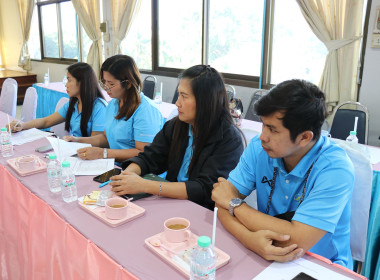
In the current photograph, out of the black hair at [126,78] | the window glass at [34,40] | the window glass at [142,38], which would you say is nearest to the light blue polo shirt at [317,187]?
the black hair at [126,78]

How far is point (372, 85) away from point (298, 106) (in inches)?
98.9

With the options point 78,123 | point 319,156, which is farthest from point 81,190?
point 78,123

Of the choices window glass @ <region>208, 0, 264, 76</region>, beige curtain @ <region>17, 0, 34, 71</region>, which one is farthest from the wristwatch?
beige curtain @ <region>17, 0, 34, 71</region>

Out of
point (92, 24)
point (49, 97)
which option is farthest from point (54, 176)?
point (92, 24)

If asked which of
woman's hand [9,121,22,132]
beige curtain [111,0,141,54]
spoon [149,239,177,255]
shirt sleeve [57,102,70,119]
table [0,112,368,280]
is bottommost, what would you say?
table [0,112,368,280]

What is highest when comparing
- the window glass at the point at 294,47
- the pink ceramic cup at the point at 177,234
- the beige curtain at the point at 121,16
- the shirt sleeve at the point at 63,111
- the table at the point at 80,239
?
the beige curtain at the point at 121,16

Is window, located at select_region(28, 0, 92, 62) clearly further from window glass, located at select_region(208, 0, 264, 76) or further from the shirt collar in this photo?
the shirt collar

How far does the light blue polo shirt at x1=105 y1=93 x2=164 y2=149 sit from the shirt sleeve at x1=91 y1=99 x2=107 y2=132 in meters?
0.25

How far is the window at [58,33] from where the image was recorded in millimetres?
6695

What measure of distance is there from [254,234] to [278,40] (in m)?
3.31

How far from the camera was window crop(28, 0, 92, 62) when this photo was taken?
6.70m

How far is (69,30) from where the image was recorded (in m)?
6.99

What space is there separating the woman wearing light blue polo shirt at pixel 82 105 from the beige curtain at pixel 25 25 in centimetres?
641

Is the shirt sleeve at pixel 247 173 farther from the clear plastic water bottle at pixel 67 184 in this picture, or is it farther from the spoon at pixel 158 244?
the clear plastic water bottle at pixel 67 184
